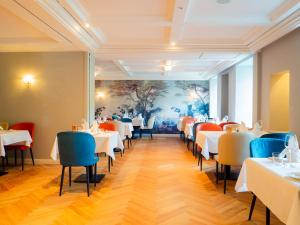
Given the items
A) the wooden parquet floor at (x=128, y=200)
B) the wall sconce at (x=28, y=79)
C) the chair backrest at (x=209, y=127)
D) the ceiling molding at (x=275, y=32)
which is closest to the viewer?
the wooden parquet floor at (x=128, y=200)

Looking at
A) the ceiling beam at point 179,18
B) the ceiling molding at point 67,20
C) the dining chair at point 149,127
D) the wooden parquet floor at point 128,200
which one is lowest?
the wooden parquet floor at point 128,200

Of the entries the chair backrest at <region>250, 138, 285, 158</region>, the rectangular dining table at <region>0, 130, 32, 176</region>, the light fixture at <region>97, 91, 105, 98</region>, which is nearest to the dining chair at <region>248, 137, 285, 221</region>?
the chair backrest at <region>250, 138, 285, 158</region>

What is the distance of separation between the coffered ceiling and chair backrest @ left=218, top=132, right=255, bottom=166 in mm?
2042

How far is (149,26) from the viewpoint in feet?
16.8

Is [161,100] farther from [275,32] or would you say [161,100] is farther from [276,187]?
[276,187]

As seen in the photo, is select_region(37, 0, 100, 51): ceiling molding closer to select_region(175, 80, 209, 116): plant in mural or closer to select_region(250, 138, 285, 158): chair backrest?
select_region(250, 138, 285, 158): chair backrest

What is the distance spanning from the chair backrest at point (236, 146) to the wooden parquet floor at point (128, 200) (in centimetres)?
54

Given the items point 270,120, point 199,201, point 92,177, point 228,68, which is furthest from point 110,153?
point 228,68

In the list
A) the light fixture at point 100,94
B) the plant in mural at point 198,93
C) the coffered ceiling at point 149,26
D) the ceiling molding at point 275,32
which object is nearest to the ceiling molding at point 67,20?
the coffered ceiling at point 149,26

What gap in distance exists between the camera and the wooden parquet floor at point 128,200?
3195mm

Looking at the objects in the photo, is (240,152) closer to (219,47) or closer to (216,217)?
(216,217)

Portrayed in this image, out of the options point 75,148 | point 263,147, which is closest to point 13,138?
point 75,148

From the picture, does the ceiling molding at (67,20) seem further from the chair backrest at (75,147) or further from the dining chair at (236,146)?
the dining chair at (236,146)

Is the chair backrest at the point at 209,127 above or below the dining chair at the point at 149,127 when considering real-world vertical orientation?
above
